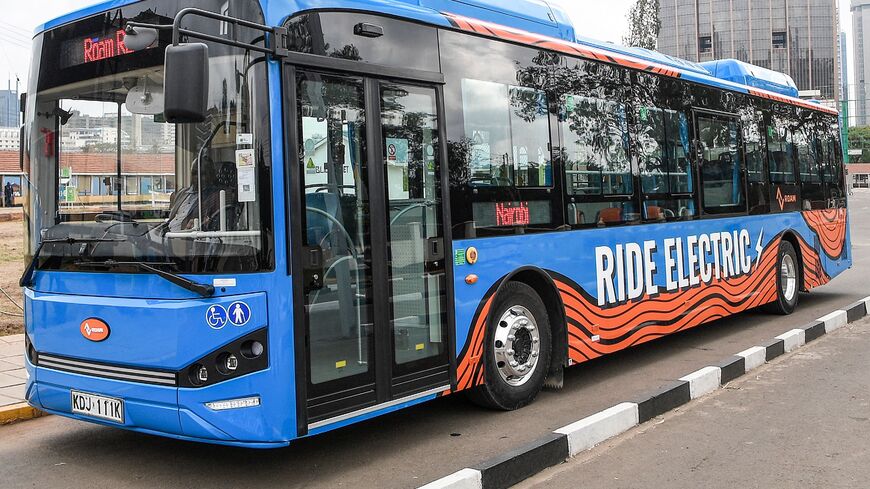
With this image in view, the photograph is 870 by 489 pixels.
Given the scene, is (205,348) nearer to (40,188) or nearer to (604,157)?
(40,188)

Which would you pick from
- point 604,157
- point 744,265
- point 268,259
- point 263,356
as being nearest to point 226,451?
point 263,356

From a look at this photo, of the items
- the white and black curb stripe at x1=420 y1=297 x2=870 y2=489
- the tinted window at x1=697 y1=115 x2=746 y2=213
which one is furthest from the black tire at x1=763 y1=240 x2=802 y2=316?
the white and black curb stripe at x1=420 y1=297 x2=870 y2=489

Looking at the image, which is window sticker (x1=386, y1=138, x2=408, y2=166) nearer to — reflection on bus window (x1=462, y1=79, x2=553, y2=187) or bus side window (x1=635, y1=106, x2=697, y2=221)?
reflection on bus window (x1=462, y1=79, x2=553, y2=187)

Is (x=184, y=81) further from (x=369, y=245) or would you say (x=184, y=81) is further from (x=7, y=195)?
(x=7, y=195)

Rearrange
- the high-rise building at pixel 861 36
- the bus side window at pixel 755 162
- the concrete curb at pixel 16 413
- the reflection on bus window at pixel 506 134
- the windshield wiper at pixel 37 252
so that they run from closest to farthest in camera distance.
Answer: the windshield wiper at pixel 37 252
the reflection on bus window at pixel 506 134
the concrete curb at pixel 16 413
the bus side window at pixel 755 162
the high-rise building at pixel 861 36

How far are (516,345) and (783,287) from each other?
6.23 metres

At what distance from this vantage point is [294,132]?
15.1 feet

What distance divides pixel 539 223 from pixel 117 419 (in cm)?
348

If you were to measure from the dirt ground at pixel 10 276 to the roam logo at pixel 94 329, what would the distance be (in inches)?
94.2

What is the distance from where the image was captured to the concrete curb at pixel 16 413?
638cm

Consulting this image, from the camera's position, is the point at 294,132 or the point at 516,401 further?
the point at 516,401

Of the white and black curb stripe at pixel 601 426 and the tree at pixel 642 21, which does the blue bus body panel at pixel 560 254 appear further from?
the tree at pixel 642 21

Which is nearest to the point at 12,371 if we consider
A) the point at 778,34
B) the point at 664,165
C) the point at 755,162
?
the point at 664,165

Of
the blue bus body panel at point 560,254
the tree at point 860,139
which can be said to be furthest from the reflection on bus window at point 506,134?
the tree at point 860,139
